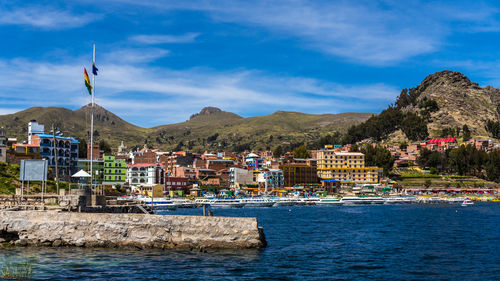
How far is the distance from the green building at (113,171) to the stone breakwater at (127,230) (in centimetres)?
9902

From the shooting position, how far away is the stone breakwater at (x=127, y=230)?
27141 millimetres

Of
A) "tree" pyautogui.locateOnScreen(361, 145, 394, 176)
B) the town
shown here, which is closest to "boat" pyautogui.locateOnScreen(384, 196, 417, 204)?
the town

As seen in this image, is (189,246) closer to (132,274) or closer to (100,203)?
(132,274)

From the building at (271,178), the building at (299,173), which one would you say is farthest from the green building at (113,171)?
the building at (299,173)

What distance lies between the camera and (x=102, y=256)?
25375 millimetres

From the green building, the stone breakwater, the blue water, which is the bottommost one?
the blue water

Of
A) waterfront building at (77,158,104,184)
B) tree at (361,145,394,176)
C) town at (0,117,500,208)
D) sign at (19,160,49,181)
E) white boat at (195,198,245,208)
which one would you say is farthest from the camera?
tree at (361,145,394,176)

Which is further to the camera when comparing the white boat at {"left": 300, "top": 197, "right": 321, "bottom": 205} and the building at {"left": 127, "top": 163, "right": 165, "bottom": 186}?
the building at {"left": 127, "top": 163, "right": 165, "bottom": 186}

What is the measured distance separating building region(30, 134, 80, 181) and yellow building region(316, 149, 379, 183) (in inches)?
3503

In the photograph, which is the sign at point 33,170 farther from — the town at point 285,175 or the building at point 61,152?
the town at point 285,175

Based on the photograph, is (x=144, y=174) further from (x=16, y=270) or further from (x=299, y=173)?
(x=16, y=270)

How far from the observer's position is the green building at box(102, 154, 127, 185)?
125500 mm

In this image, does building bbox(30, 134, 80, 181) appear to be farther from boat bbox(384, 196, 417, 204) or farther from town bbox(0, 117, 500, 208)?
boat bbox(384, 196, 417, 204)

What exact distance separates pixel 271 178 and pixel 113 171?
51.5 meters
